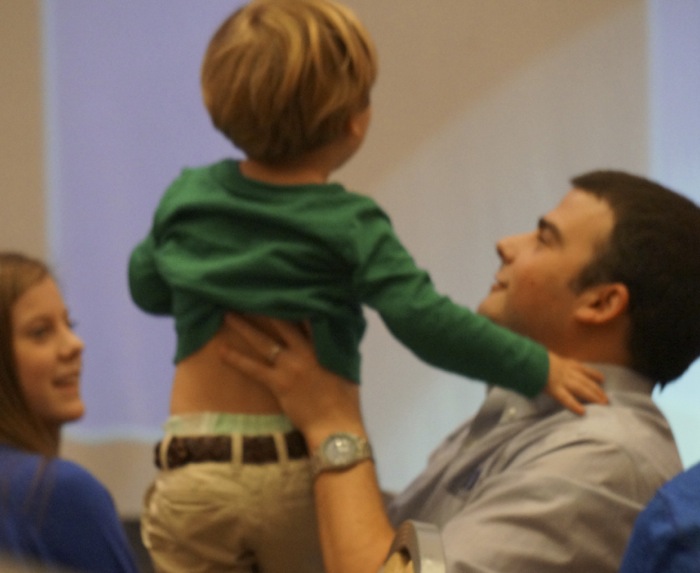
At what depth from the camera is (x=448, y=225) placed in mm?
3018

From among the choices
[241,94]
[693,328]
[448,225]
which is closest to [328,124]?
[241,94]

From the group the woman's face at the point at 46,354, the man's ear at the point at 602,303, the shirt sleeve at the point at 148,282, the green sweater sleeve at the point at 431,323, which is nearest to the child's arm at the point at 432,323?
the green sweater sleeve at the point at 431,323

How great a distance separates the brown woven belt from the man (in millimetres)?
53

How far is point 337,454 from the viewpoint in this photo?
5.05 feet

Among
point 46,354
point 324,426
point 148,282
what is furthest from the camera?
point 46,354

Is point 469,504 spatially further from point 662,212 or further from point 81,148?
point 81,148

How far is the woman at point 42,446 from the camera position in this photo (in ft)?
5.53

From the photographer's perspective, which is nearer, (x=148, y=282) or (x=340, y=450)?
(x=340, y=450)

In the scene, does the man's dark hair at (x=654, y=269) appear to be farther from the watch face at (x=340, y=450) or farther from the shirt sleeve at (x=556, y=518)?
the watch face at (x=340, y=450)

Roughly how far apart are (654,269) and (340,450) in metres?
0.58

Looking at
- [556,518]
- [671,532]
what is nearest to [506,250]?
[556,518]

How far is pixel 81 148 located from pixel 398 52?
0.90 m

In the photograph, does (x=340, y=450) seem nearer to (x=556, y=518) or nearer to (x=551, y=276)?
(x=556, y=518)

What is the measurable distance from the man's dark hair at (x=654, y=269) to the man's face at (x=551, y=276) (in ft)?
0.07
